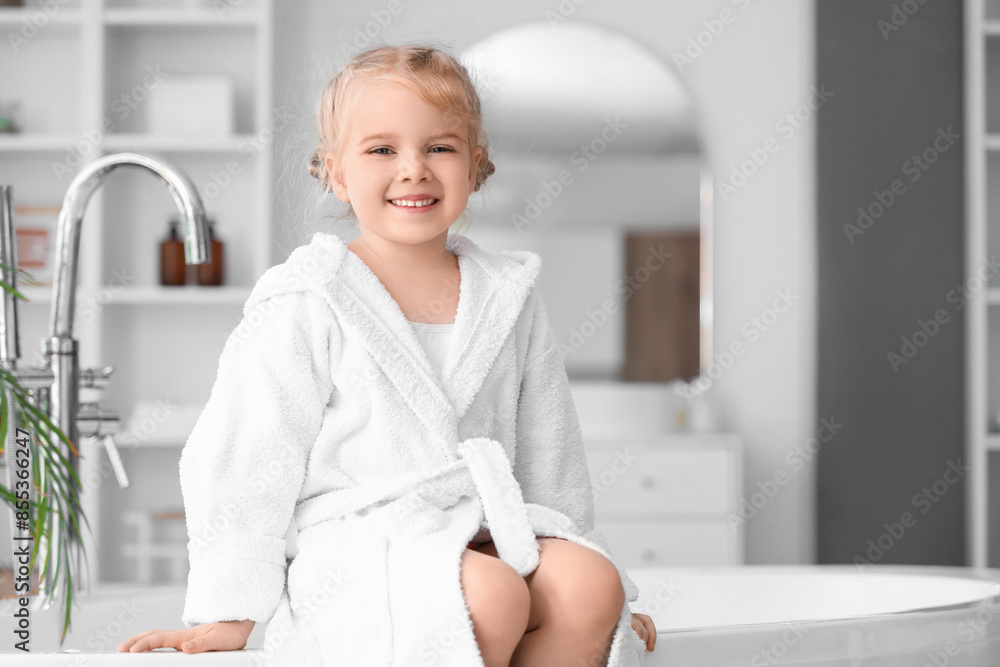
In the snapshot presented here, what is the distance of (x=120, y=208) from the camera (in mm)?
3092

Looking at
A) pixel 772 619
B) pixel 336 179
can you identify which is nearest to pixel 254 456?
pixel 336 179

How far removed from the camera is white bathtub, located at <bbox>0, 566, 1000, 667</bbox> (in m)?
1.15

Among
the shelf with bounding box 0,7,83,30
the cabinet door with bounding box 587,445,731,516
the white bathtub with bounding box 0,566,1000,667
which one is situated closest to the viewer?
the white bathtub with bounding box 0,566,1000,667

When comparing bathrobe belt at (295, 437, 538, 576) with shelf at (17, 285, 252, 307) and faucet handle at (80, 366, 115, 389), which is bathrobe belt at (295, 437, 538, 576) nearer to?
faucet handle at (80, 366, 115, 389)

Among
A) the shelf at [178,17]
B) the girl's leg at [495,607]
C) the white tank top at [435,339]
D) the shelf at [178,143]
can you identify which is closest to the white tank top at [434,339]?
the white tank top at [435,339]

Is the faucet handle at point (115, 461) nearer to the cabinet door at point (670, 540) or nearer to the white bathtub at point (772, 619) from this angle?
the white bathtub at point (772, 619)

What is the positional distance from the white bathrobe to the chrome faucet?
30cm

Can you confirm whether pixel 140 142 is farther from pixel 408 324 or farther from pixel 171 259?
pixel 408 324

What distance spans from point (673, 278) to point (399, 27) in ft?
3.65

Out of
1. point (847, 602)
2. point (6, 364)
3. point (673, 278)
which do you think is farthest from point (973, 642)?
point (673, 278)

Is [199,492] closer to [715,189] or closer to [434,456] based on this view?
[434,456]

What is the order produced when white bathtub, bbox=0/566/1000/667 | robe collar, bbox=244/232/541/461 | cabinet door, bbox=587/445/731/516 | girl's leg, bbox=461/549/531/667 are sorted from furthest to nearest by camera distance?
cabinet door, bbox=587/445/731/516, white bathtub, bbox=0/566/1000/667, robe collar, bbox=244/232/541/461, girl's leg, bbox=461/549/531/667

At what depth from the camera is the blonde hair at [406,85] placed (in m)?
1.02

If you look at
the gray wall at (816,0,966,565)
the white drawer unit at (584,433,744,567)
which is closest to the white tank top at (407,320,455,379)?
the white drawer unit at (584,433,744,567)
